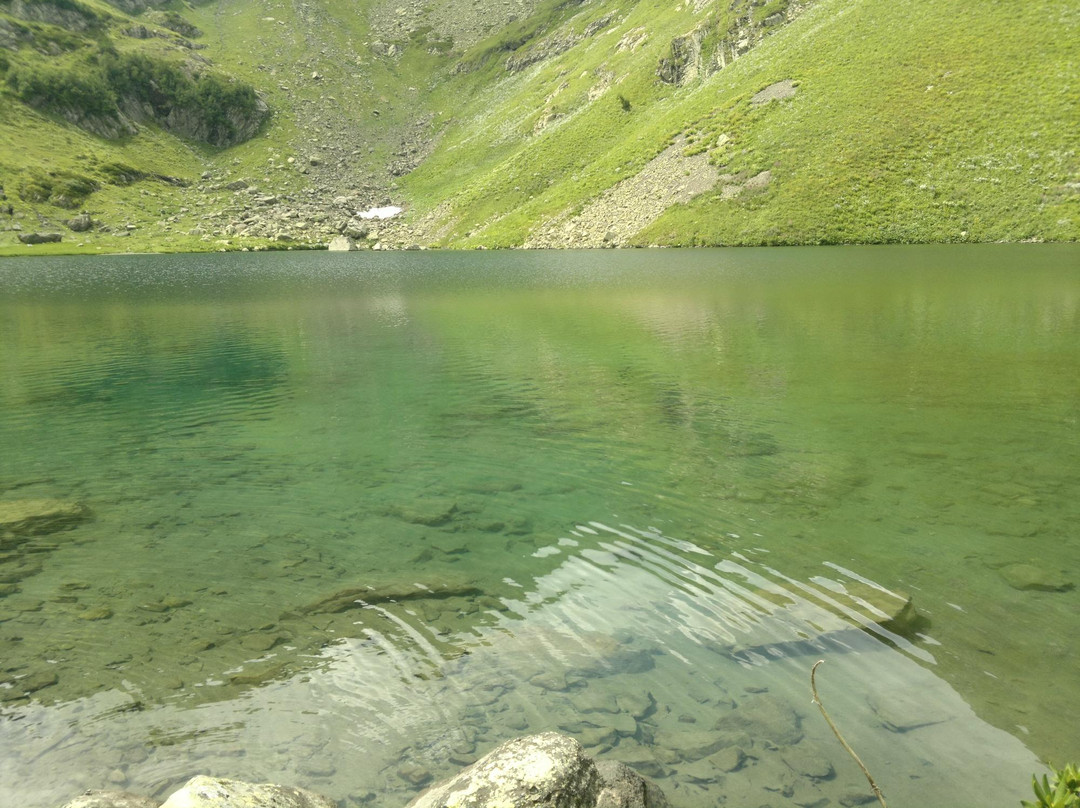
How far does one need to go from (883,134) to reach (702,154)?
91.6 ft

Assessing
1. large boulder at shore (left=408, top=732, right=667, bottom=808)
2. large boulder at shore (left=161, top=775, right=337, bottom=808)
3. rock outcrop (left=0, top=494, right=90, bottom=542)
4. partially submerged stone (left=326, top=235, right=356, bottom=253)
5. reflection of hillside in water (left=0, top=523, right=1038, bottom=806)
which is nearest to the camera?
large boulder at shore (left=161, top=775, right=337, bottom=808)

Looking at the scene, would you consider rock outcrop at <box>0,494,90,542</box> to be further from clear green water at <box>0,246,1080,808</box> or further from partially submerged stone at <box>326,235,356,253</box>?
partially submerged stone at <box>326,235,356,253</box>

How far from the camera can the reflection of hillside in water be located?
617 cm

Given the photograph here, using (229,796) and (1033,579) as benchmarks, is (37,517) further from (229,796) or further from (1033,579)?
(1033,579)

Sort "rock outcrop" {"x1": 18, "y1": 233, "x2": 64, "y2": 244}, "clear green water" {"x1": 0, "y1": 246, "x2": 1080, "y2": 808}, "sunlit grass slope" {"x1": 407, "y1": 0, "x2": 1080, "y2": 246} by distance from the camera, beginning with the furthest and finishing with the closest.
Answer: "rock outcrop" {"x1": 18, "y1": 233, "x2": 64, "y2": 244}
"sunlit grass slope" {"x1": 407, "y1": 0, "x2": 1080, "y2": 246}
"clear green water" {"x1": 0, "y1": 246, "x2": 1080, "y2": 808}

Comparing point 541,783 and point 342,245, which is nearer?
point 541,783

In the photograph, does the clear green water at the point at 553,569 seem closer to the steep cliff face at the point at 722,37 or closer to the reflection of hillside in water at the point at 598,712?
the reflection of hillside in water at the point at 598,712

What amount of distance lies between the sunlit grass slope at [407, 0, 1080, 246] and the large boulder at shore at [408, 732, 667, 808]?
307 ft

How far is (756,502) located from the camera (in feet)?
42.4

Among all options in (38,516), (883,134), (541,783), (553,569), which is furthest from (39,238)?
(541,783)

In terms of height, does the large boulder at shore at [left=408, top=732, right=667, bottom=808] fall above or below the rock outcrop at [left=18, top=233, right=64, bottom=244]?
below

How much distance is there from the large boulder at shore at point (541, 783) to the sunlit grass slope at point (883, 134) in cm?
9369

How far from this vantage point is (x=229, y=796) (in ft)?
15.1

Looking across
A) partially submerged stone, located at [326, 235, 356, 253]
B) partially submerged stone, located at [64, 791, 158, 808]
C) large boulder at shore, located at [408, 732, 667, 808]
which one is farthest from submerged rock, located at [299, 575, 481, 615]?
partially submerged stone, located at [326, 235, 356, 253]
